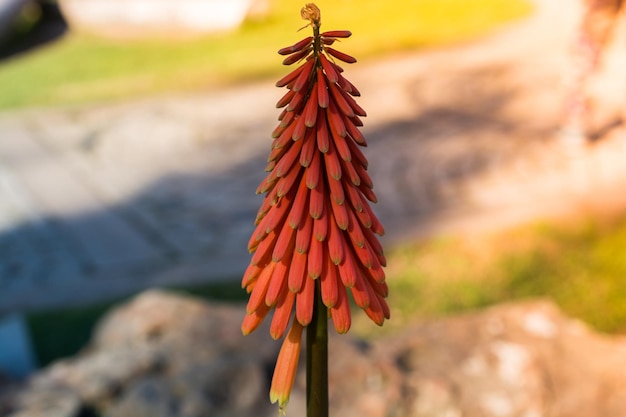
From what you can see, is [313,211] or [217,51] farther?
[217,51]

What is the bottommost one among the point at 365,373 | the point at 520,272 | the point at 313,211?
the point at 520,272

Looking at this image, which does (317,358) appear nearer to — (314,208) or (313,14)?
(314,208)

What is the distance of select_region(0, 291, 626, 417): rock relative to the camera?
246 cm

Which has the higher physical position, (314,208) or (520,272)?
(314,208)

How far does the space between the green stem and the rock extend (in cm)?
121

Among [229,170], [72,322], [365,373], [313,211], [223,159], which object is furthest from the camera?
[223,159]

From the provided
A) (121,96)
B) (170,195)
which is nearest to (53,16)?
(121,96)

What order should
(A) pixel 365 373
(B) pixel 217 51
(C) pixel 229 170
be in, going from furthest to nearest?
(B) pixel 217 51 → (C) pixel 229 170 → (A) pixel 365 373

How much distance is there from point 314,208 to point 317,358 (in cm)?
24

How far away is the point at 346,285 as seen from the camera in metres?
1.24

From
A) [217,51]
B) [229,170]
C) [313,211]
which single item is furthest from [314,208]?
[217,51]

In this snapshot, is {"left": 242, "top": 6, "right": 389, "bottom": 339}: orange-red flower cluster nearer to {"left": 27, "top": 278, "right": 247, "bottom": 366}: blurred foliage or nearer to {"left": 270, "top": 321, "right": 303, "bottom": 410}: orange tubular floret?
{"left": 270, "top": 321, "right": 303, "bottom": 410}: orange tubular floret

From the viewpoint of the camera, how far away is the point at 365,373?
2.54 m

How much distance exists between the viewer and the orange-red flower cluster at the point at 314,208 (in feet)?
3.95
